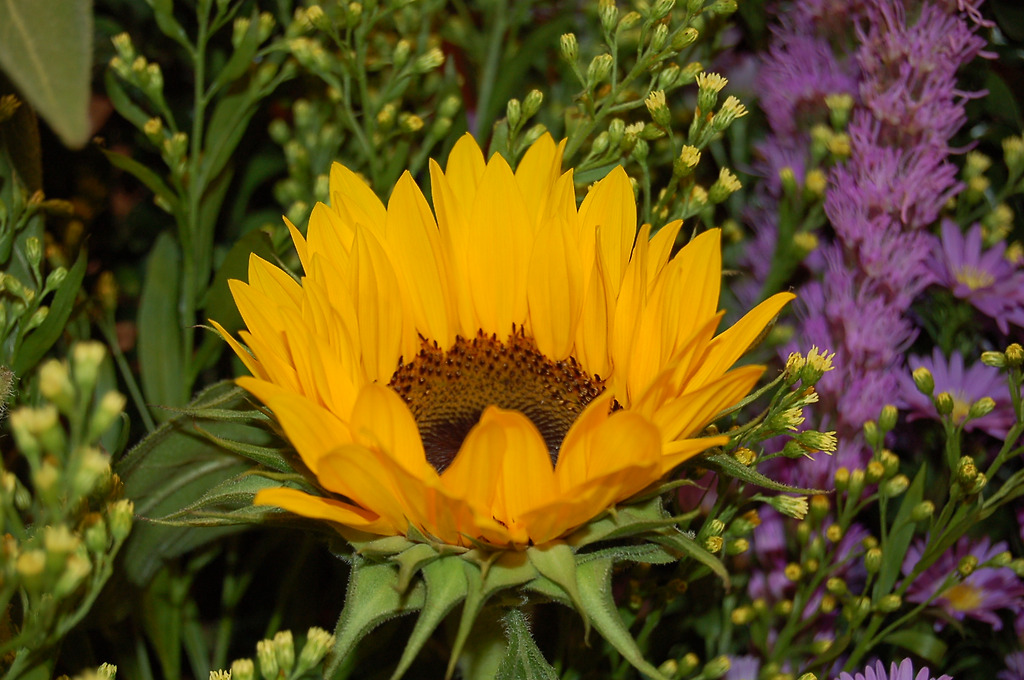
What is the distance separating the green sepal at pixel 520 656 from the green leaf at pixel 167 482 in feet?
0.80

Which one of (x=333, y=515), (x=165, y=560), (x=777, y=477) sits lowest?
(x=777, y=477)

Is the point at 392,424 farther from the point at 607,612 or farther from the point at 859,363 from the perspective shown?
the point at 859,363

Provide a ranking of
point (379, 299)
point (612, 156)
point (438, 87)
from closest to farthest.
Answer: point (379, 299) → point (612, 156) → point (438, 87)

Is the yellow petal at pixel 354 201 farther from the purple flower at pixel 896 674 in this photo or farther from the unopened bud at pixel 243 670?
the purple flower at pixel 896 674

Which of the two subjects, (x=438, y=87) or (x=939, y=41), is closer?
(x=939, y=41)

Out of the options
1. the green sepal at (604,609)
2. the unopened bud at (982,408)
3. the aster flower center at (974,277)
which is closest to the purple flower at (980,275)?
the aster flower center at (974,277)

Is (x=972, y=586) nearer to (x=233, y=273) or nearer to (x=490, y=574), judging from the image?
(x=490, y=574)

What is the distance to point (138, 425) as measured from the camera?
0.85 meters

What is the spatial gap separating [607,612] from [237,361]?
1.39 feet

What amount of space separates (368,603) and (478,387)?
0.25 metres

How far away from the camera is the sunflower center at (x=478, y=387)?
712 mm

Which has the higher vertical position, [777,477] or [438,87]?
[438,87]

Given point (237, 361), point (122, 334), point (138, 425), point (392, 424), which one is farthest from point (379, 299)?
point (122, 334)

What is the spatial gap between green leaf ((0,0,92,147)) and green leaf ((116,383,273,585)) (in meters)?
0.29
